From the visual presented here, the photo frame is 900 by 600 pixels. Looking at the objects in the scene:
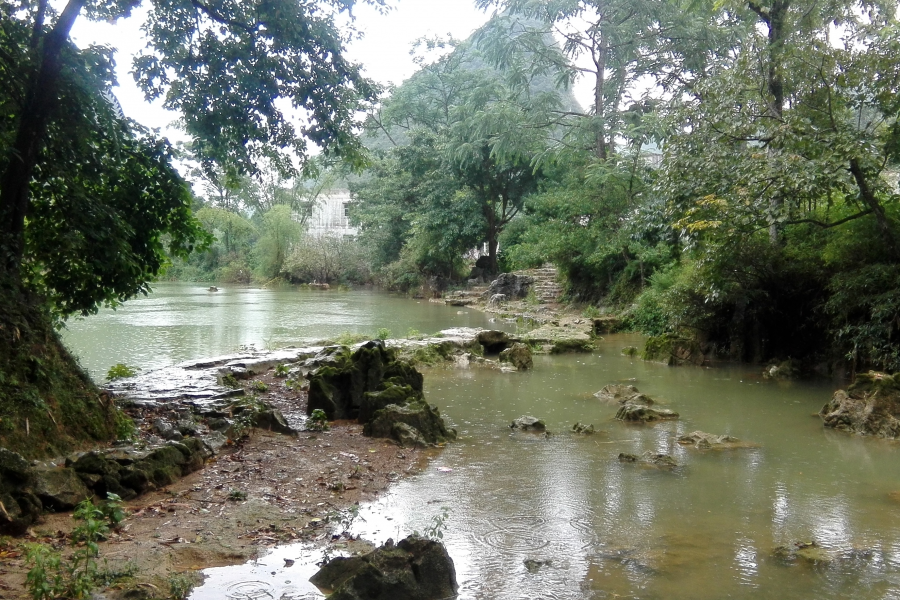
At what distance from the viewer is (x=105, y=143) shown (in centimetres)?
702

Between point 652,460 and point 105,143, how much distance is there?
614 cm

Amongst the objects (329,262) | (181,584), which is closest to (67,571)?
(181,584)

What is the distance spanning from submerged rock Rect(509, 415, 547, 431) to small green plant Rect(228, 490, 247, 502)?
3580mm

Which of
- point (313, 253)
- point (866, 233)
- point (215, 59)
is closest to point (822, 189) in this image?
point (866, 233)

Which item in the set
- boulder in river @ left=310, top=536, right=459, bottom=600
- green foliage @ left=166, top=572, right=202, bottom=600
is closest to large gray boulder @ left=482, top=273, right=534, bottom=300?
boulder in river @ left=310, top=536, right=459, bottom=600

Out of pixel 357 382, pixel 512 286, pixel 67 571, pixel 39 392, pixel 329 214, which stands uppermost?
pixel 329 214

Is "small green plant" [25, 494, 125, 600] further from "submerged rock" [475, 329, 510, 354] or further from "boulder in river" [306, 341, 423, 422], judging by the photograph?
"submerged rock" [475, 329, 510, 354]

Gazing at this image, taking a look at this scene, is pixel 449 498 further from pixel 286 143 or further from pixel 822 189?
pixel 822 189

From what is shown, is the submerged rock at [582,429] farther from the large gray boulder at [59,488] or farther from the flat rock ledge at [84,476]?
the large gray boulder at [59,488]

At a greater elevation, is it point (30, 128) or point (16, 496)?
point (30, 128)

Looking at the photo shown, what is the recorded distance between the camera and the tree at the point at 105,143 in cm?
603

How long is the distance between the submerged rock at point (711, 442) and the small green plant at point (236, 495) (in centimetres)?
455

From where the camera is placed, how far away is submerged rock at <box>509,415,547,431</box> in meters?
8.02

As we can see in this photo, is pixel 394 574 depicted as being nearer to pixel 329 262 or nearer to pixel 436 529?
pixel 436 529
